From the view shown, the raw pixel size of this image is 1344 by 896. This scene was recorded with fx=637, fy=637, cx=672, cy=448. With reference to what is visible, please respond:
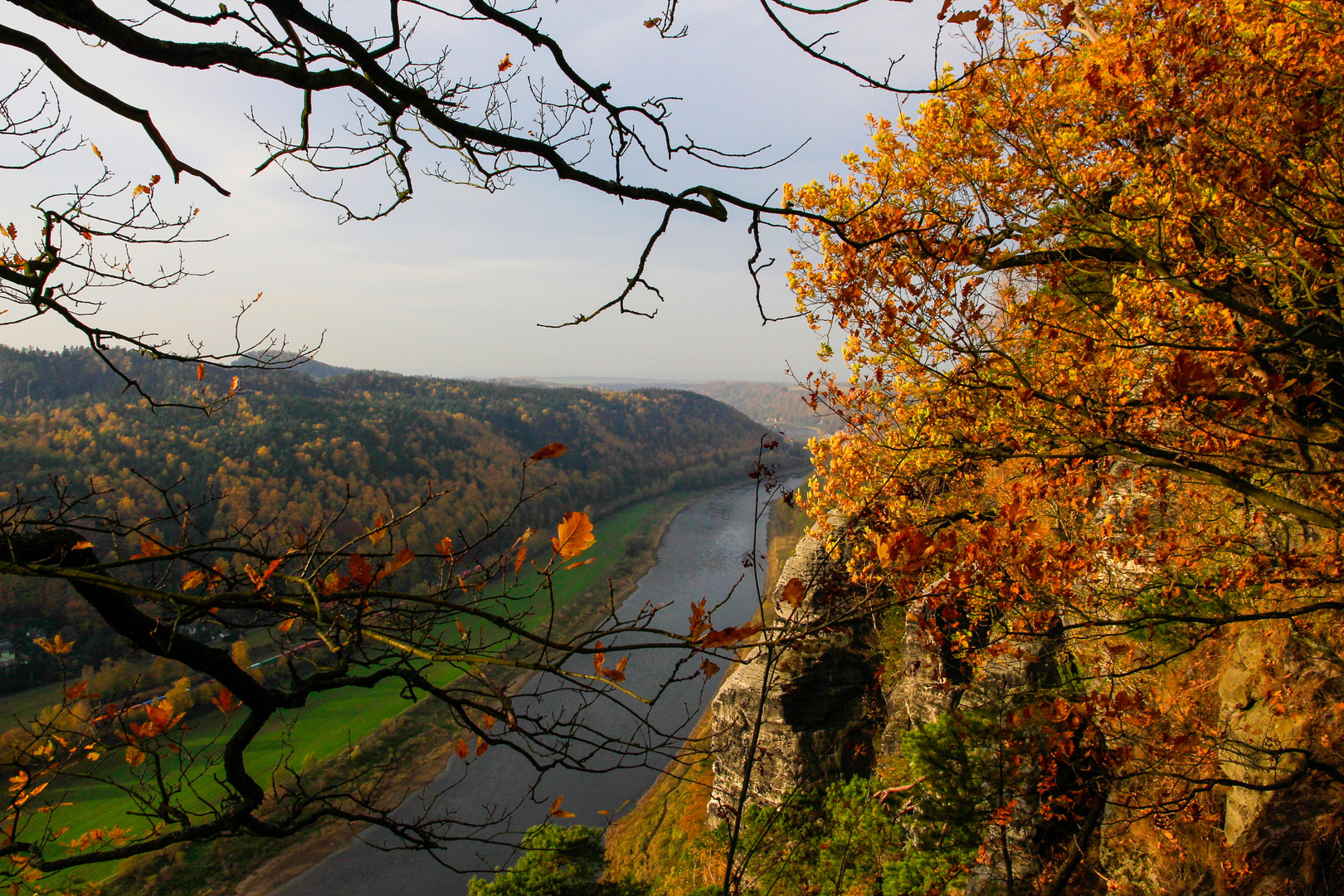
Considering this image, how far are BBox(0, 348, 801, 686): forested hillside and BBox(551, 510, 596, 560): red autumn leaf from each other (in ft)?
49.2

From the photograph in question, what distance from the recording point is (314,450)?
1953 inches

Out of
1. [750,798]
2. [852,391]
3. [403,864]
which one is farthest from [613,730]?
[852,391]

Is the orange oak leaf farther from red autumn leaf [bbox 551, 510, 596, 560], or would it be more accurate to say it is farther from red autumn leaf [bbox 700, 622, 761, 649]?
red autumn leaf [bbox 700, 622, 761, 649]

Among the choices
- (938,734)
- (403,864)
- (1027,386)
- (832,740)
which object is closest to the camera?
(1027,386)

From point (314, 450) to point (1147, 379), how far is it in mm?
54431

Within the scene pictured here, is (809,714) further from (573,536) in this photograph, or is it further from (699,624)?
(573,536)

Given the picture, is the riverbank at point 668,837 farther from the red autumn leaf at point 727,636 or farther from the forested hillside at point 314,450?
the red autumn leaf at point 727,636

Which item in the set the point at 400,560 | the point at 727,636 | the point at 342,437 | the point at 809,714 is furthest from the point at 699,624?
the point at 342,437

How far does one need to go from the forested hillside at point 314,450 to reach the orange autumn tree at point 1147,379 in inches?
483

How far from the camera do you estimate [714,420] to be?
110750mm

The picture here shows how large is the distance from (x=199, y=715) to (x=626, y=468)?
1982 inches

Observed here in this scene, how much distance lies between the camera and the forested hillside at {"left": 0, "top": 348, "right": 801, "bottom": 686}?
37.6 metres

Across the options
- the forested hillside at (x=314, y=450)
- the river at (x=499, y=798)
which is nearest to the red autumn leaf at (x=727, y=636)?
the river at (x=499, y=798)

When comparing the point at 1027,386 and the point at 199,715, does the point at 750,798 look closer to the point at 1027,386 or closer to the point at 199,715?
the point at 1027,386
